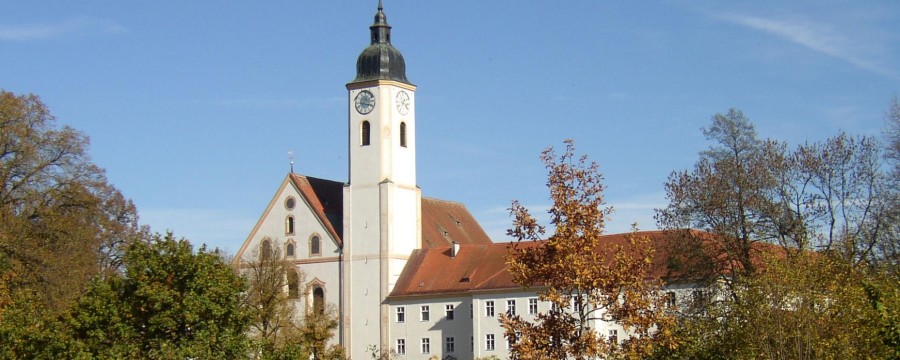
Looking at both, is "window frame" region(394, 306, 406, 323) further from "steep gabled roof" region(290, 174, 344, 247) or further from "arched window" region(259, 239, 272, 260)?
"arched window" region(259, 239, 272, 260)

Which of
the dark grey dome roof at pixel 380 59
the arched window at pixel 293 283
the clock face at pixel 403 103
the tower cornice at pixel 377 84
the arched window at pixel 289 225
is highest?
the dark grey dome roof at pixel 380 59

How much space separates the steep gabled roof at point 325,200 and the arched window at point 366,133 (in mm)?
4817

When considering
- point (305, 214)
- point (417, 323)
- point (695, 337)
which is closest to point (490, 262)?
point (417, 323)

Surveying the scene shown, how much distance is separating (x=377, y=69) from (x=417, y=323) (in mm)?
15099

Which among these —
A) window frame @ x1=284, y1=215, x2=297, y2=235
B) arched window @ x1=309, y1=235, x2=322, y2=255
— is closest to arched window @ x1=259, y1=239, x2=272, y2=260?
window frame @ x1=284, y1=215, x2=297, y2=235

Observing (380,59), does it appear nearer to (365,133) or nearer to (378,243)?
(365,133)

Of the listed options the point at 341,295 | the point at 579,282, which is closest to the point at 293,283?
the point at 341,295

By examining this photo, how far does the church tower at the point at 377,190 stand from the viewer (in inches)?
3413

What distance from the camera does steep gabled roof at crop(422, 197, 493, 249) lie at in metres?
92.4

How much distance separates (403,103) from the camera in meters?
88.9

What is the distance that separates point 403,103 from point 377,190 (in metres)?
5.41

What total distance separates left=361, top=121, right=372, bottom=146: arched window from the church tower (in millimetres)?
23

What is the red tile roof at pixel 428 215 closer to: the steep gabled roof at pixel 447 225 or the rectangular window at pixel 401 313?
the steep gabled roof at pixel 447 225

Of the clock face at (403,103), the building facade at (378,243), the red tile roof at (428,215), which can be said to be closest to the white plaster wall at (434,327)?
the building facade at (378,243)
